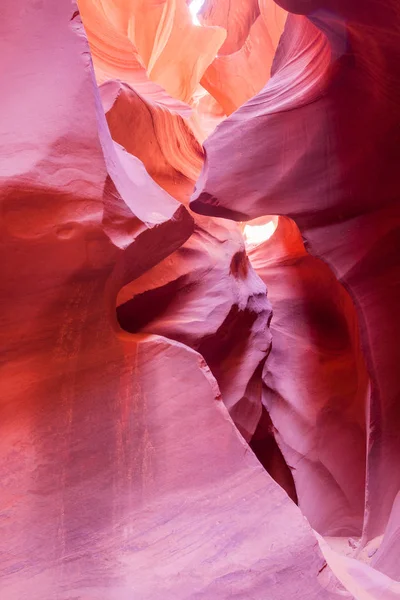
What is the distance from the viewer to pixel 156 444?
261 centimetres

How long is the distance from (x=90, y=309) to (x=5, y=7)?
159 centimetres

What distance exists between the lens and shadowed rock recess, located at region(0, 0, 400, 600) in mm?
2330

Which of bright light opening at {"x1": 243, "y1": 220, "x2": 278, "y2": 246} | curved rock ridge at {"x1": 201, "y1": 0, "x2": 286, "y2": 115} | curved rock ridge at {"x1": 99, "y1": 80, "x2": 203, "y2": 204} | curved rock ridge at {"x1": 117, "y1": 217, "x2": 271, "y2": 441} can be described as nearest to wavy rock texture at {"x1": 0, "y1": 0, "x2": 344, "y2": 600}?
curved rock ridge at {"x1": 117, "y1": 217, "x2": 271, "y2": 441}

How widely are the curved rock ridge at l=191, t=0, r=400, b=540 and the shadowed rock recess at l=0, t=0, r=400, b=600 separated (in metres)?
0.02

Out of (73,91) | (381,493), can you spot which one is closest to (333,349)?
(381,493)

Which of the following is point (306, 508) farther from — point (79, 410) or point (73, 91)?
point (73, 91)

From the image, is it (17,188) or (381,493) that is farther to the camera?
(381,493)

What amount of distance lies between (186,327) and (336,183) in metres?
1.72

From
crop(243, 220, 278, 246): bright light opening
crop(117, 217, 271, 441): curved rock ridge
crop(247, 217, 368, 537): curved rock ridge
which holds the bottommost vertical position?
crop(243, 220, 278, 246): bright light opening

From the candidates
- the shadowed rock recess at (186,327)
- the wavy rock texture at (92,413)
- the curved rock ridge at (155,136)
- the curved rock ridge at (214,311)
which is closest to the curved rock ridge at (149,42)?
the shadowed rock recess at (186,327)

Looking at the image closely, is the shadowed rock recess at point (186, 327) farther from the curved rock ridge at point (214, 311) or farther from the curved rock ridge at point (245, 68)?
the curved rock ridge at point (245, 68)

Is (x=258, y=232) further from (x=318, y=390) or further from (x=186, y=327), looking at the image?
(x=186, y=327)

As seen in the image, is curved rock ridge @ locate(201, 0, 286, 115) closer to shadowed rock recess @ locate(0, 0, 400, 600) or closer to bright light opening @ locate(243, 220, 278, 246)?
shadowed rock recess @ locate(0, 0, 400, 600)

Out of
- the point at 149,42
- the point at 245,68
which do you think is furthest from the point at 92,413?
the point at 245,68
